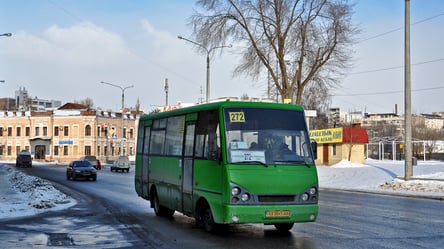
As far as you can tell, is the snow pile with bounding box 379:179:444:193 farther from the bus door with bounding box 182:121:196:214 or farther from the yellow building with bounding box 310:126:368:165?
the yellow building with bounding box 310:126:368:165

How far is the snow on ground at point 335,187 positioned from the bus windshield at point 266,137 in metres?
7.74

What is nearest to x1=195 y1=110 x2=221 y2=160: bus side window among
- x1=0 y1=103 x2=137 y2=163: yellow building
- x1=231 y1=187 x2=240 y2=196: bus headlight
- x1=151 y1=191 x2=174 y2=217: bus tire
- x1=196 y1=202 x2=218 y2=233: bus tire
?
x1=231 y1=187 x2=240 y2=196: bus headlight

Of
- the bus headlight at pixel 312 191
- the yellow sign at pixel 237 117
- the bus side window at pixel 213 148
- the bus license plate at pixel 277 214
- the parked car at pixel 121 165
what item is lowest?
the parked car at pixel 121 165

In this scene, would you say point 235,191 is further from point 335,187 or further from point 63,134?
point 63,134

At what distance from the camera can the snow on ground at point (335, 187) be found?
18562mm

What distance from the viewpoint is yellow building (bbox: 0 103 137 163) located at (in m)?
98.9

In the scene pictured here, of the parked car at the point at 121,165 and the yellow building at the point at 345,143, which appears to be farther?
the parked car at the point at 121,165

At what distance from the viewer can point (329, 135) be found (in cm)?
5666

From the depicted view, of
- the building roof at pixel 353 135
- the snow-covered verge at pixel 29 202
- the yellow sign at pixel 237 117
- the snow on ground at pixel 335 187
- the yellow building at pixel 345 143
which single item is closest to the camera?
the yellow sign at pixel 237 117

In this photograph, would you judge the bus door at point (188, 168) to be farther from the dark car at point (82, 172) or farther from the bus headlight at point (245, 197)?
the dark car at point (82, 172)

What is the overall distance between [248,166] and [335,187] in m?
23.6

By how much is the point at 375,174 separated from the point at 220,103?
28.2 metres

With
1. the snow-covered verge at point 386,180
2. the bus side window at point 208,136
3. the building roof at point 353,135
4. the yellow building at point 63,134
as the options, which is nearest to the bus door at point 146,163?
the bus side window at point 208,136

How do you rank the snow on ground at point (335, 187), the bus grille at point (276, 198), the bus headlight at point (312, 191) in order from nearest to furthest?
the bus grille at point (276, 198) → the bus headlight at point (312, 191) → the snow on ground at point (335, 187)
